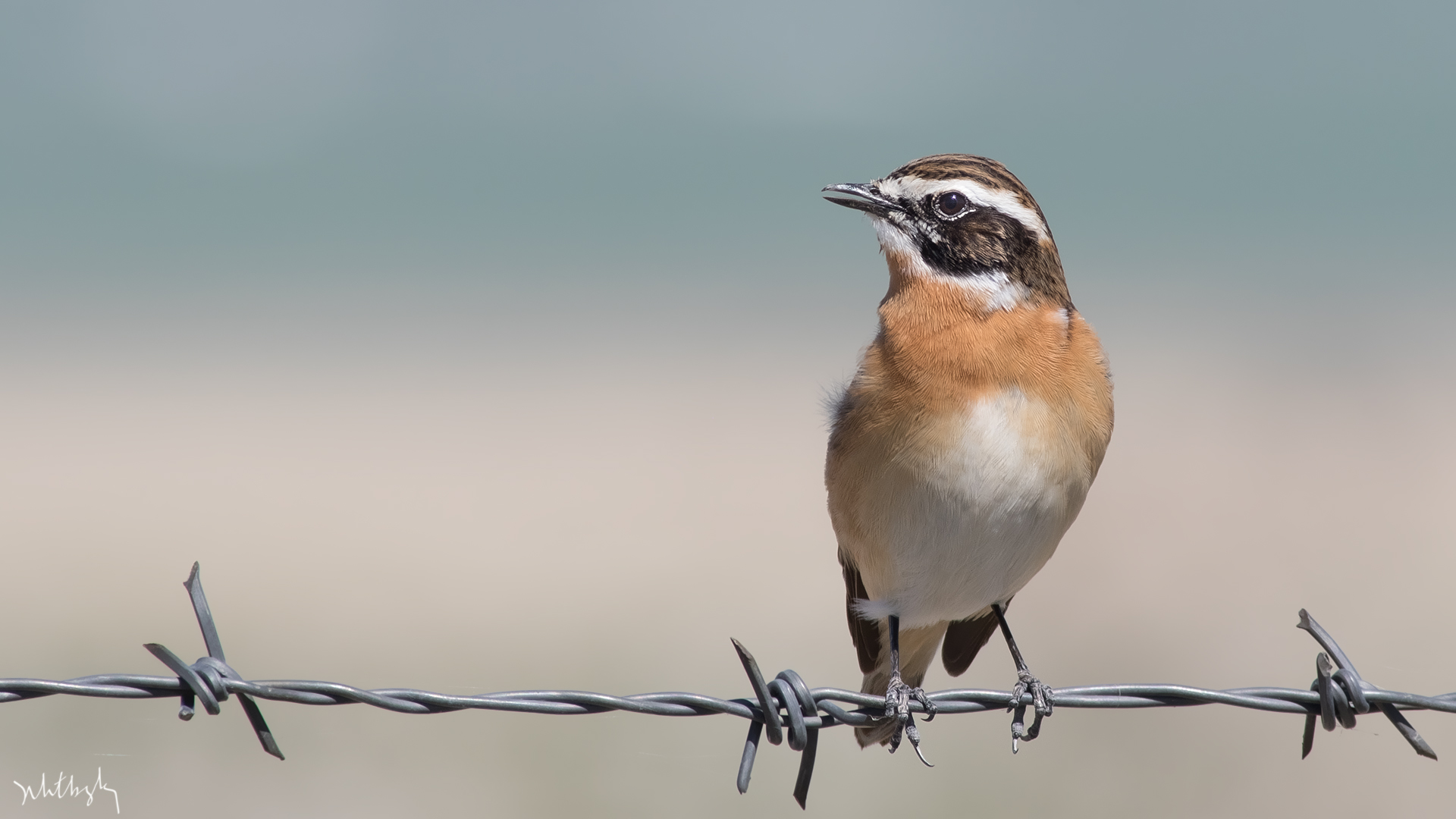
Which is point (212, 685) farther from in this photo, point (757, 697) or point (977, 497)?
point (977, 497)

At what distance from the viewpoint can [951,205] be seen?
5.67m

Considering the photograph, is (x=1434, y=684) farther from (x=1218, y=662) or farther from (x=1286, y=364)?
(x=1286, y=364)

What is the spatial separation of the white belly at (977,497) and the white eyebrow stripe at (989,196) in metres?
0.86

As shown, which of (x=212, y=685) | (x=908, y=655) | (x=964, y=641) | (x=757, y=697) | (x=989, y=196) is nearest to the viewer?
(x=212, y=685)

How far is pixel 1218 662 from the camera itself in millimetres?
11117

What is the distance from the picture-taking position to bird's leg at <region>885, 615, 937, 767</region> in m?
5.03

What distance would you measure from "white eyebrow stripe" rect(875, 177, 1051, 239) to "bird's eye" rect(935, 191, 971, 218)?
2cm

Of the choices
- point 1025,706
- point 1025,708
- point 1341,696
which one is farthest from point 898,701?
point 1341,696

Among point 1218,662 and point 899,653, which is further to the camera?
point 1218,662

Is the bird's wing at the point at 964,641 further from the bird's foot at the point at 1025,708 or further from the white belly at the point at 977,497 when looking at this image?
the white belly at the point at 977,497

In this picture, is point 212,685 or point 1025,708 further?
point 1025,708

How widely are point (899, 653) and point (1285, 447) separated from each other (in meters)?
13.1

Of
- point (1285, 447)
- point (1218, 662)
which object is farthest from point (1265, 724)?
point (1285, 447)
